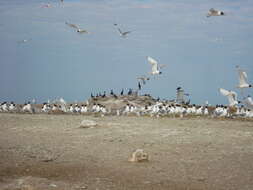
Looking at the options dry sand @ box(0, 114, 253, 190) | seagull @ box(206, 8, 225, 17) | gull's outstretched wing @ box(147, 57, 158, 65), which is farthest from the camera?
gull's outstretched wing @ box(147, 57, 158, 65)

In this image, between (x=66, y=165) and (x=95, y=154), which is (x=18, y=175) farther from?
(x=95, y=154)

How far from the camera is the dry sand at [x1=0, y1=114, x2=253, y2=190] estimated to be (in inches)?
451

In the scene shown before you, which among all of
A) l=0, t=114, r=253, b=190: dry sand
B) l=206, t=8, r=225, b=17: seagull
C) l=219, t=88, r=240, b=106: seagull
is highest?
l=206, t=8, r=225, b=17: seagull

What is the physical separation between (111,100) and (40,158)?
3196 cm

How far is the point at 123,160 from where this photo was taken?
14414mm

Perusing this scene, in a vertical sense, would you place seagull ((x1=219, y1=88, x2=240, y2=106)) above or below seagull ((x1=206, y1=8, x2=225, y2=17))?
below

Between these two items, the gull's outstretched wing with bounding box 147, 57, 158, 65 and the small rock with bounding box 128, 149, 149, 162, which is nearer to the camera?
the small rock with bounding box 128, 149, 149, 162

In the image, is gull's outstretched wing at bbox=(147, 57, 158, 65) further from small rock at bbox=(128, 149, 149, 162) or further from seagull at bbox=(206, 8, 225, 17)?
small rock at bbox=(128, 149, 149, 162)

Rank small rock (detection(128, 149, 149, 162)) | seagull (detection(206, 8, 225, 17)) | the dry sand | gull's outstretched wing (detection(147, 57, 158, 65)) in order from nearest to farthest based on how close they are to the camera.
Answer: the dry sand < small rock (detection(128, 149, 149, 162)) < seagull (detection(206, 8, 225, 17)) < gull's outstretched wing (detection(147, 57, 158, 65))

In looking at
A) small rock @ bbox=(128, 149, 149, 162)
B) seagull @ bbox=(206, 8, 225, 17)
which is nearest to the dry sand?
small rock @ bbox=(128, 149, 149, 162)

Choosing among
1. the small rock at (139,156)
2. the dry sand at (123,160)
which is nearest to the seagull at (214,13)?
the dry sand at (123,160)

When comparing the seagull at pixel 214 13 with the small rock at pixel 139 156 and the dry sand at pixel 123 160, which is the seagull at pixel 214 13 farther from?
the small rock at pixel 139 156

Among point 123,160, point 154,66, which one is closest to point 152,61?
point 154,66

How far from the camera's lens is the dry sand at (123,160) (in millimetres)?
11461
